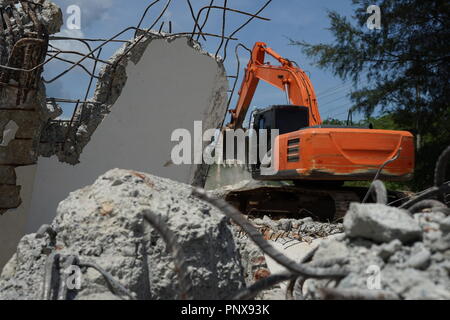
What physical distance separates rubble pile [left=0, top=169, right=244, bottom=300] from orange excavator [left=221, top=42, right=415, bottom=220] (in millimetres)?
5213

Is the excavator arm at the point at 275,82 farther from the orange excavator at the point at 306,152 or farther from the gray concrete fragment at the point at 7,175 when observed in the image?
the gray concrete fragment at the point at 7,175

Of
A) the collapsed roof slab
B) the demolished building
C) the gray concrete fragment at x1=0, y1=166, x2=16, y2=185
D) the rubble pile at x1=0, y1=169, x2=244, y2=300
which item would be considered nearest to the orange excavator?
the demolished building

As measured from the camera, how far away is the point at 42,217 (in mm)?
5609

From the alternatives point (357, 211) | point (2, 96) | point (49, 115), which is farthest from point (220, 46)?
point (357, 211)

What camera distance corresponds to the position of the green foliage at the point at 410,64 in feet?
44.6

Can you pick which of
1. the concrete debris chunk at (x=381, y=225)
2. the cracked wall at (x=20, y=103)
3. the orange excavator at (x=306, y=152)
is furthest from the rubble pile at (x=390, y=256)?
the orange excavator at (x=306, y=152)

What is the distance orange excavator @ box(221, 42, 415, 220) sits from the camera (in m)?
7.84

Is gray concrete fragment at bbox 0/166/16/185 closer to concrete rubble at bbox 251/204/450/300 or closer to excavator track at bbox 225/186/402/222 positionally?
concrete rubble at bbox 251/204/450/300

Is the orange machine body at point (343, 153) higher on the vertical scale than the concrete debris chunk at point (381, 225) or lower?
higher

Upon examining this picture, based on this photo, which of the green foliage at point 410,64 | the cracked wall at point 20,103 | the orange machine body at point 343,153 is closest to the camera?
the cracked wall at point 20,103

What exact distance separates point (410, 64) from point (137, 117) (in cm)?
1026

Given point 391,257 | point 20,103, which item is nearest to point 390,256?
point 391,257

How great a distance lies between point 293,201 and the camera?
9.48 metres
